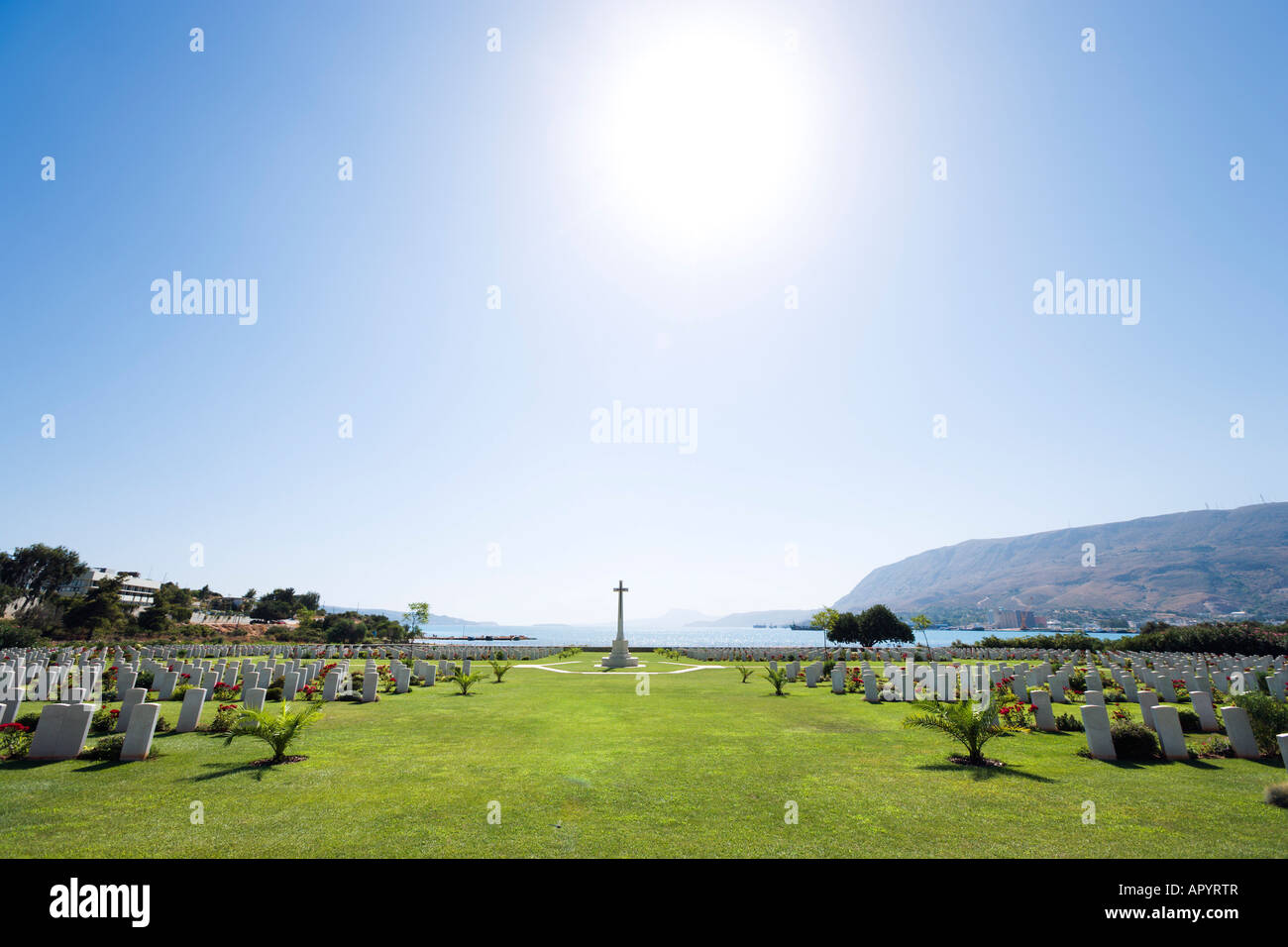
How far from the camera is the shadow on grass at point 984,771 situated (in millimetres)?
9074

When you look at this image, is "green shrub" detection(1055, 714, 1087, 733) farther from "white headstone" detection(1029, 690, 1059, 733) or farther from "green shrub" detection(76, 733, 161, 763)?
"green shrub" detection(76, 733, 161, 763)

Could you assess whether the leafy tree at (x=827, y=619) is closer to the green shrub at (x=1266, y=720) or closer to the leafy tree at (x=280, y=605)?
the green shrub at (x=1266, y=720)

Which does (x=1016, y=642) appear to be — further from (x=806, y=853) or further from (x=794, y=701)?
(x=806, y=853)

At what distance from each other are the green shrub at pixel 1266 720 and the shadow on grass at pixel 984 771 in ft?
17.3

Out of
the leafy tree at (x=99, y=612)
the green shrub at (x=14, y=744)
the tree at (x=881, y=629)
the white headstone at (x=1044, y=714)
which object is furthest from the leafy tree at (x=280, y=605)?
the white headstone at (x=1044, y=714)

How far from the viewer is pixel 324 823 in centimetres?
669

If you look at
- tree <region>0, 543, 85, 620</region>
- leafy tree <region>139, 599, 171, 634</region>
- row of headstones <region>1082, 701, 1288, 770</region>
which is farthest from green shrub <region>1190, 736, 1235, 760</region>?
tree <region>0, 543, 85, 620</region>

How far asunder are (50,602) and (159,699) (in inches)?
2251

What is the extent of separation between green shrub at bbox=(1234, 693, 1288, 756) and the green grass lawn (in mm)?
841

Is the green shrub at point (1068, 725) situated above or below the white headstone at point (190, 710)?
below

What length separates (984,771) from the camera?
9508 mm

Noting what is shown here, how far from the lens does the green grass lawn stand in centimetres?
607

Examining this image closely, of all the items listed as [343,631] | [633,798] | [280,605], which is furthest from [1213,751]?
[280,605]
